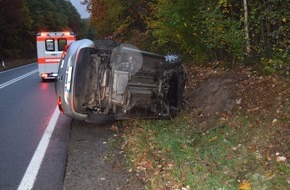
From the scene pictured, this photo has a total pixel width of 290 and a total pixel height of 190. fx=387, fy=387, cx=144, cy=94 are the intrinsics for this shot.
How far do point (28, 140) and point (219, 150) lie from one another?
3869 millimetres

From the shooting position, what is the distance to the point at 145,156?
5.73 meters

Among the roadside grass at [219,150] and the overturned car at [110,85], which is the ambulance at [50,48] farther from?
the roadside grass at [219,150]

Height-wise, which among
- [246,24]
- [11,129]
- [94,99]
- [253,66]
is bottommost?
[11,129]

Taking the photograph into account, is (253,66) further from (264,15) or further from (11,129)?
(11,129)

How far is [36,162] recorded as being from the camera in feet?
20.1

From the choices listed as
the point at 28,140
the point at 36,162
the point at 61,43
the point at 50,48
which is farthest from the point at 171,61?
the point at 50,48

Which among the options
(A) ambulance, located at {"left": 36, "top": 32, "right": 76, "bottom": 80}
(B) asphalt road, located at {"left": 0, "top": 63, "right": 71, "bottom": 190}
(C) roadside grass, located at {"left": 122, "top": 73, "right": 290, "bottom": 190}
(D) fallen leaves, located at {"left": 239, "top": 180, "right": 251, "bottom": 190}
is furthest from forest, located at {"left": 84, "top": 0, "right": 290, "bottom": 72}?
(A) ambulance, located at {"left": 36, "top": 32, "right": 76, "bottom": 80}

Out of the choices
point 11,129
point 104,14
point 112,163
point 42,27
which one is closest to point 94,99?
point 112,163

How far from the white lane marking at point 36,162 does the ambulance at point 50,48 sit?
10.1 meters

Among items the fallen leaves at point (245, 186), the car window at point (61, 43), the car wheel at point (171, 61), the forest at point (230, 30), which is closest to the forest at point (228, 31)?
the forest at point (230, 30)

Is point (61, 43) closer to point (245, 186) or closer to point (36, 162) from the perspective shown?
point (36, 162)

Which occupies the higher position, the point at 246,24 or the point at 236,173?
the point at 246,24

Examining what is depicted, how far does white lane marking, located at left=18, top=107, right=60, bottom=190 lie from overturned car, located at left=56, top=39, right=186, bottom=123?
2.42ft

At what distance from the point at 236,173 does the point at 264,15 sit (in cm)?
387
